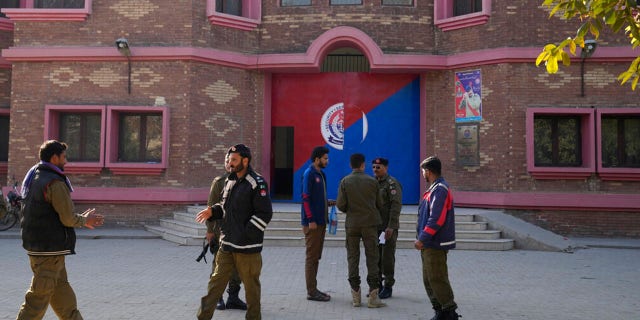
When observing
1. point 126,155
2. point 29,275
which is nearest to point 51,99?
point 126,155

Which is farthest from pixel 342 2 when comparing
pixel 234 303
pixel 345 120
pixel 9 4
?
pixel 234 303

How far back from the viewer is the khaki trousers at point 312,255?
6.66 meters

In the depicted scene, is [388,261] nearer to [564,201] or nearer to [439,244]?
[439,244]

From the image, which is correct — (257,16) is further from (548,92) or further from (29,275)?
(29,275)

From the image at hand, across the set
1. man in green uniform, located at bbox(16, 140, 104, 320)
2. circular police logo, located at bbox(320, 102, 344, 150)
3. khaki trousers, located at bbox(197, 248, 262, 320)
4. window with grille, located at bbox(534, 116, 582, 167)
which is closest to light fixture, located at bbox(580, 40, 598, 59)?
window with grille, located at bbox(534, 116, 582, 167)

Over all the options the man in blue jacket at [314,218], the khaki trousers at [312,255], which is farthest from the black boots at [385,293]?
the khaki trousers at [312,255]

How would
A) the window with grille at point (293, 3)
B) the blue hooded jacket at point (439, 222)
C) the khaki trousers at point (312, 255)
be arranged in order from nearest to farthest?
the blue hooded jacket at point (439, 222) → the khaki trousers at point (312, 255) → the window with grille at point (293, 3)

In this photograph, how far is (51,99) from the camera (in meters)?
14.0

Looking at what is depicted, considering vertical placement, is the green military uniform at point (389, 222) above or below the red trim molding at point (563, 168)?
below

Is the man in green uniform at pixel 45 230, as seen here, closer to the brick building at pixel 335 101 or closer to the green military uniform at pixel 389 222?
the green military uniform at pixel 389 222

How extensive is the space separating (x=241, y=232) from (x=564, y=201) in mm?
10619

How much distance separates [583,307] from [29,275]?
7.85 meters

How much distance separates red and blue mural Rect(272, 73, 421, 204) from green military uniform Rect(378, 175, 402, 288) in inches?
326

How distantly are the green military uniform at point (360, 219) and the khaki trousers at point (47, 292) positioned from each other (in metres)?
3.10
